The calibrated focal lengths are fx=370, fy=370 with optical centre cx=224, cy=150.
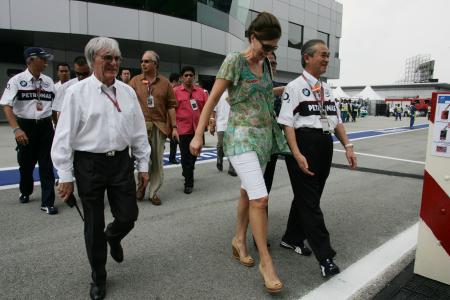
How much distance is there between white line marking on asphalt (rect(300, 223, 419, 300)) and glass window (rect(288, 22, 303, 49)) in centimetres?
3252

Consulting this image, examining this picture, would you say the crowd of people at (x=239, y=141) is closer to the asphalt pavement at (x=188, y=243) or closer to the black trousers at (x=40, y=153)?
the asphalt pavement at (x=188, y=243)

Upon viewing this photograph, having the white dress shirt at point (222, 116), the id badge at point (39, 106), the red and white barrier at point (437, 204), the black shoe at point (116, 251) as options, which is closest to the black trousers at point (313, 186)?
the red and white barrier at point (437, 204)

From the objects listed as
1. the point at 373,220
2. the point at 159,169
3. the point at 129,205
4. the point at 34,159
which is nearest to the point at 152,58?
the point at 159,169

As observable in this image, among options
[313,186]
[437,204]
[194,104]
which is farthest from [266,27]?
[194,104]

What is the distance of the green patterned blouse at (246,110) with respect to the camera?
2.85 metres

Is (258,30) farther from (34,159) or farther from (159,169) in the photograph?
(34,159)

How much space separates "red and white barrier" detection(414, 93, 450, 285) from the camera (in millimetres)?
2866

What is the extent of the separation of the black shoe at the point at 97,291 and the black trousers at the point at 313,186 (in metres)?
1.63

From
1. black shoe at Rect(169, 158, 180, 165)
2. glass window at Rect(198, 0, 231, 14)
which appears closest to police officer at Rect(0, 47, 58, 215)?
black shoe at Rect(169, 158, 180, 165)

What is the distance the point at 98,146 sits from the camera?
256 centimetres

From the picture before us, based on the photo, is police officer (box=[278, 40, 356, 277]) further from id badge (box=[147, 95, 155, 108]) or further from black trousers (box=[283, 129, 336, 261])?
id badge (box=[147, 95, 155, 108])

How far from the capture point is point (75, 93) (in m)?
2.47

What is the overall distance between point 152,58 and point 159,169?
154 centimetres

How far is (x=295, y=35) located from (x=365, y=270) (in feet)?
113
